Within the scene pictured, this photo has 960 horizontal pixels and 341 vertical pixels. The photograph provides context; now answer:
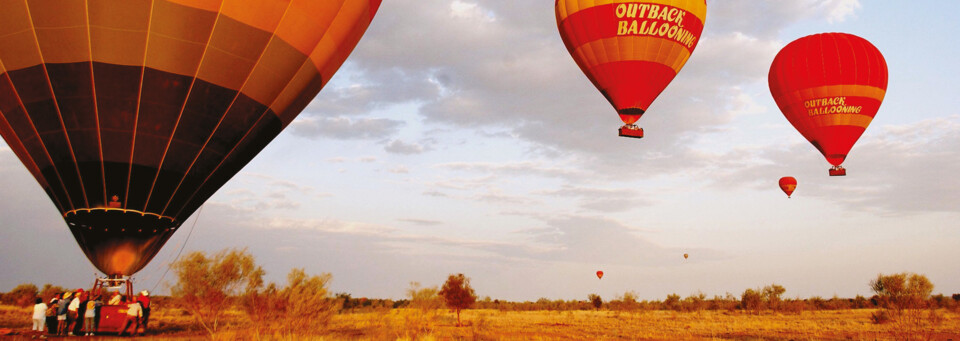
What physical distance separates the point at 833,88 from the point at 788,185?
27.6 feet

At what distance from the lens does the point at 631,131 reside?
2469 centimetres

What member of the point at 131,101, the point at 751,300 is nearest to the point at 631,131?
the point at 131,101

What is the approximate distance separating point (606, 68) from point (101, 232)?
60.8 feet

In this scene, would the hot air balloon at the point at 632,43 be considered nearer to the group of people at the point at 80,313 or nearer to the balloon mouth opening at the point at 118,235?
the balloon mouth opening at the point at 118,235

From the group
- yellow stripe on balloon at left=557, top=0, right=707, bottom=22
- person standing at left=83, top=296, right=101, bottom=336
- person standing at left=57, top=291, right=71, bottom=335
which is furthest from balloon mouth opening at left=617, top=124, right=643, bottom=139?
person standing at left=57, top=291, right=71, bottom=335

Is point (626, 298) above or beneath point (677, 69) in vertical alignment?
beneath

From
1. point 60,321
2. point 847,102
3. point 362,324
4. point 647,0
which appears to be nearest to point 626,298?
point 847,102

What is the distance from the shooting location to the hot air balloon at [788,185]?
37281mm

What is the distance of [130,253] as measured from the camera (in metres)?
14.0

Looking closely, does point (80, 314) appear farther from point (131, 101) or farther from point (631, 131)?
point (631, 131)

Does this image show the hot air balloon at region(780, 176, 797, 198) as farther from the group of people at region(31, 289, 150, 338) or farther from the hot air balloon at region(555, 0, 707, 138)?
the group of people at region(31, 289, 150, 338)

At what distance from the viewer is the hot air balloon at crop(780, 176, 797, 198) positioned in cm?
3728

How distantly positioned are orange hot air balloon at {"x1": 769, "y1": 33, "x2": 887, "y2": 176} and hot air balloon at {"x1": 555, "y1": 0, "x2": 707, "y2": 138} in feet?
32.0

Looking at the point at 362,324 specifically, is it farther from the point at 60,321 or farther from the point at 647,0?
the point at 647,0
